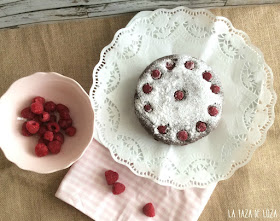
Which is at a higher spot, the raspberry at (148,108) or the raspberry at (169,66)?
the raspberry at (169,66)

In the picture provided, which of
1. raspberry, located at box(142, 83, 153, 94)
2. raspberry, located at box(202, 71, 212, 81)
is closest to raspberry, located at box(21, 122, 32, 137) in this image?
raspberry, located at box(142, 83, 153, 94)

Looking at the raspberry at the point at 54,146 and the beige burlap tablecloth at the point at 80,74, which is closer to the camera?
the raspberry at the point at 54,146

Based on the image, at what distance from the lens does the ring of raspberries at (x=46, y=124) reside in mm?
1038

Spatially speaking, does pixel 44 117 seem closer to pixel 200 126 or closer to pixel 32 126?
pixel 32 126

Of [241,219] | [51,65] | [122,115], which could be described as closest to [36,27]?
[51,65]

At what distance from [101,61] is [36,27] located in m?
0.33

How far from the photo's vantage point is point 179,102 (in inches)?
42.3

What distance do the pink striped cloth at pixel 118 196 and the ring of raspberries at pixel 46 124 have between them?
13cm

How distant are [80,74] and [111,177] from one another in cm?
41

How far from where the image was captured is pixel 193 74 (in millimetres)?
1074

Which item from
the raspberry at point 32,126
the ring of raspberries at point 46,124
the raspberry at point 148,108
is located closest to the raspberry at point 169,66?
the raspberry at point 148,108

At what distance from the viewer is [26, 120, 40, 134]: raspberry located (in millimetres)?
1034

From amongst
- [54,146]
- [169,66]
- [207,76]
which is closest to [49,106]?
[54,146]

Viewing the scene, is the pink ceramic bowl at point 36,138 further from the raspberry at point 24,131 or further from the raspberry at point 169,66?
the raspberry at point 169,66
